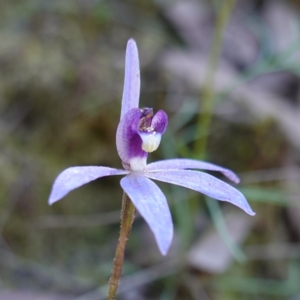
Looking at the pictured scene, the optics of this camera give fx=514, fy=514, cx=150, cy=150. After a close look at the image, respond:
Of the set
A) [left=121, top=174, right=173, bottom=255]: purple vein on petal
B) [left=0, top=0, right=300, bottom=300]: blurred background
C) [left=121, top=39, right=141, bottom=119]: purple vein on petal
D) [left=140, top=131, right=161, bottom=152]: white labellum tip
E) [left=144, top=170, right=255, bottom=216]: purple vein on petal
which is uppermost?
[left=0, top=0, right=300, bottom=300]: blurred background

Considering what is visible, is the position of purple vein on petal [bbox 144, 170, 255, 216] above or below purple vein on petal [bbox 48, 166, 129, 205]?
above

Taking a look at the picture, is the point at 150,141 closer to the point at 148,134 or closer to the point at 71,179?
the point at 148,134

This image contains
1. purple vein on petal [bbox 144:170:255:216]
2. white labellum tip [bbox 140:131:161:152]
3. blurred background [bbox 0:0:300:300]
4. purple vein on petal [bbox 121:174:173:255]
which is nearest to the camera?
purple vein on petal [bbox 121:174:173:255]

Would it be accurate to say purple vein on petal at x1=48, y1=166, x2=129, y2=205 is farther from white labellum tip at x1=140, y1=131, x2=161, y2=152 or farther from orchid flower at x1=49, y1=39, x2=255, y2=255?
white labellum tip at x1=140, y1=131, x2=161, y2=152

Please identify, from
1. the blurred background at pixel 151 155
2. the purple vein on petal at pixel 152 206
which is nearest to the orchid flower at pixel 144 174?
the purple vein on petal at pixel 152 206

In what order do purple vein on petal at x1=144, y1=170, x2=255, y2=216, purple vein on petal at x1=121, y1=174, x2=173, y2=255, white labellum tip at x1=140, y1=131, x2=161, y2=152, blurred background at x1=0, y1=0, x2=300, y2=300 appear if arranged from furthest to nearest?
blurred background at x1=0, y1=0, x2=300, y2=300, white labellum tip at x1=140, y1=131, x2=161, y2=152, purple vein on petal at x1=144, y1=170, x2=255, y2=216, purple vein on petal at x1=121, y1=174, x2=173, y2=255

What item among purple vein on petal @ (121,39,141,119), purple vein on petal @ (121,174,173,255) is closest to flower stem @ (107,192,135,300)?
purple vein on petal @ (121,174,173,255)

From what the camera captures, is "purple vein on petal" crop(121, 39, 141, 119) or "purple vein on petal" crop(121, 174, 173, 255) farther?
"purple vein on petal" crop(121, 39, 141, 119)

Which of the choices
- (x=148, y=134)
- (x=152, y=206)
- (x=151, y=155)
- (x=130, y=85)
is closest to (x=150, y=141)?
(x=148, y=134)
